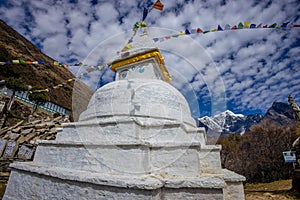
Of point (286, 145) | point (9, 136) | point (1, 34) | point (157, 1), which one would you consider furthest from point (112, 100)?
point (1, 34)

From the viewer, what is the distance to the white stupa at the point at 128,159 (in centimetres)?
326

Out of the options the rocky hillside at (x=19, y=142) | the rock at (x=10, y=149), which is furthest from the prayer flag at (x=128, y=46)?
the rock at (x=10, y=149)

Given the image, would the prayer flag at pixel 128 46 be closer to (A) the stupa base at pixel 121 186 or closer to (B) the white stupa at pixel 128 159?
(B) the white stupa at pixel 128 159

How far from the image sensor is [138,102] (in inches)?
226

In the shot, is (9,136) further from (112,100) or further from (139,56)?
(139,56)

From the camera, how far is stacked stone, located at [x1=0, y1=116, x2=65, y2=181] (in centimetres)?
805

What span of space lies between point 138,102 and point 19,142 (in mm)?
7700

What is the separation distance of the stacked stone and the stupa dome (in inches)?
194

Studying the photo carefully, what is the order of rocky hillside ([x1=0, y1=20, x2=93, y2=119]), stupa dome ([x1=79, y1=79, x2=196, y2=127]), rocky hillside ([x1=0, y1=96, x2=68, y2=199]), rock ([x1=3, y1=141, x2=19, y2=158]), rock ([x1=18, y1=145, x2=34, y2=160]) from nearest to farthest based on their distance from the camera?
stupa dome ([x1=79, y1=79, x2=196, y2=127]) → rocky hillside ([x1=0, y1=96, x2=68, y2=199]) → rock ([x1=3, y1=141, x2=19, y2=158]) → rock ([x1=18, y1=145, x2=34, y2=160]) → rocky hillside ([x1=0, y1=20, x2=93, y2=119])

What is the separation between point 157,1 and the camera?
7168 mm

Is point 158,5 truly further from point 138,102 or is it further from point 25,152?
point 25,152

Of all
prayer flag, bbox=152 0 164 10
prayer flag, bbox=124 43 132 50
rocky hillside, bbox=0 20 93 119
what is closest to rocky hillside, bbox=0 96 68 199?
prayer flag, bbox=124 43 132 50

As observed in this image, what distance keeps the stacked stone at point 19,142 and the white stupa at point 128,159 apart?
4.31m

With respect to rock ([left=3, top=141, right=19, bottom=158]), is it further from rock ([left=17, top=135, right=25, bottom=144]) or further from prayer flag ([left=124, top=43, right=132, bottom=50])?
prayer flag ([left=124, top=43, right=132, bottom=50])
